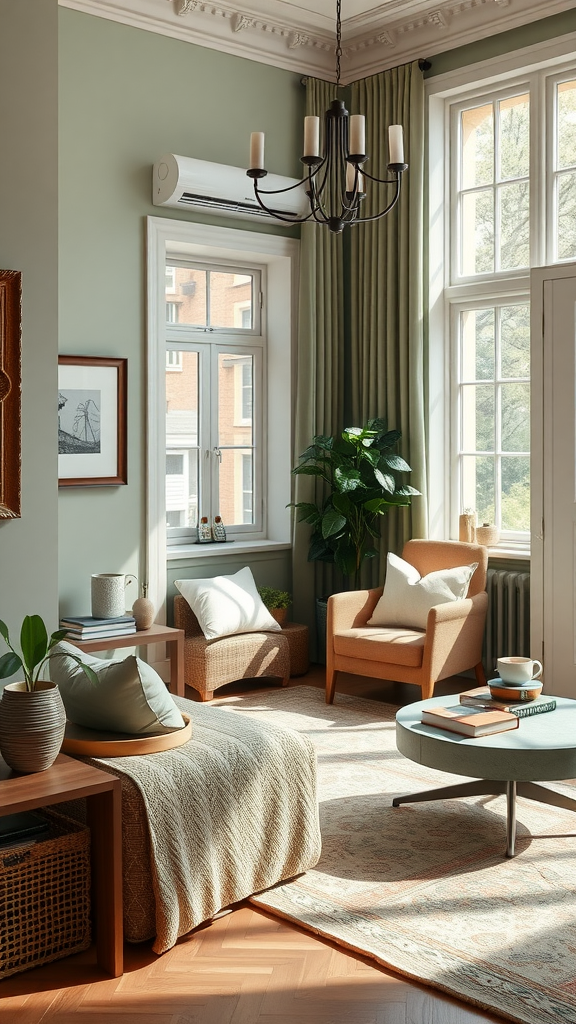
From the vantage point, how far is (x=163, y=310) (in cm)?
570

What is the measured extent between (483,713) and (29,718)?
1626 mm

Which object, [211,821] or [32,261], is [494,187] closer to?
[32,261]

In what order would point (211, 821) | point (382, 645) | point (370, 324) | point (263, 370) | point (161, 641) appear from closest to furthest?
point (211, 821) → point (382, 645) → point (161, 641) → point (370, 324) → point (263, 370)

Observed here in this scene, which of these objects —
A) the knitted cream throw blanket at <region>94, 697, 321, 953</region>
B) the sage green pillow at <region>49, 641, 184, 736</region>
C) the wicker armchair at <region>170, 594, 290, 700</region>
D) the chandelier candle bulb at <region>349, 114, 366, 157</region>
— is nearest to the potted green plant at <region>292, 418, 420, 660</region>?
the wicker armchair at <region>170, 594, 290, 700</region>

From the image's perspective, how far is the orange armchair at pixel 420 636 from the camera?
499 cm

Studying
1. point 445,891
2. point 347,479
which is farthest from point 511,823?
point 347,479

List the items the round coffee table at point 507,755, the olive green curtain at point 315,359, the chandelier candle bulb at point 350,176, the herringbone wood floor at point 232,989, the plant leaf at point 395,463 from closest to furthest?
the herringbone wood floor at point 232,989 → the round coffee table at point 507,755 → the chandelier candle bulb at point 350,176 → the plant leaf at point 395,463 → the olive green curtain at point 315,359

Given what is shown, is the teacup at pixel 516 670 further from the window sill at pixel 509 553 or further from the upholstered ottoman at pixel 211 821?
the window sill at pixel 509 553

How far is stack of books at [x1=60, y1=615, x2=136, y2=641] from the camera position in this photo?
496 centimetres

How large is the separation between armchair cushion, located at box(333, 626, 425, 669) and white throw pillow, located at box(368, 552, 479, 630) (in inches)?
3.4

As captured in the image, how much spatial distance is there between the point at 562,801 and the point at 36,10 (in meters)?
3.44

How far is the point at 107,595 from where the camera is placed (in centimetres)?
512

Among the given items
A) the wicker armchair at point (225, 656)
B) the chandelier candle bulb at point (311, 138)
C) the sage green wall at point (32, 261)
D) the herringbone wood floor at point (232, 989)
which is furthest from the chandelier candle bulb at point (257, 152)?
the herringbone wood floor at point (232, 989)

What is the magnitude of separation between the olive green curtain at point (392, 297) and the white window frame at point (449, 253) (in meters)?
0.11
